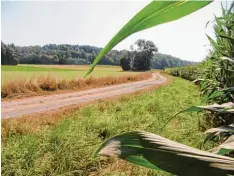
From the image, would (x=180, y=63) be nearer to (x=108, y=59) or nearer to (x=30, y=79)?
(x=108, y=59)

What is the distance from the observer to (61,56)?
178 feet

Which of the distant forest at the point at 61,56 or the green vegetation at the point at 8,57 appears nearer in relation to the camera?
the green vegetation at the point at 8,57

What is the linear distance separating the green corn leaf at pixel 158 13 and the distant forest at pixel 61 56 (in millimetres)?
33853

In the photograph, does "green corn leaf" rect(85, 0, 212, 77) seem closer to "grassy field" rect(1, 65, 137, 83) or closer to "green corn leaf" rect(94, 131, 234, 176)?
"green corn leaf" rect(94, 131, 234, 176)

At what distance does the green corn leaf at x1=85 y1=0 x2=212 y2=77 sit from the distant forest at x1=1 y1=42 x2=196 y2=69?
3385 cm

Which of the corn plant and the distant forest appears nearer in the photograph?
the corn plant

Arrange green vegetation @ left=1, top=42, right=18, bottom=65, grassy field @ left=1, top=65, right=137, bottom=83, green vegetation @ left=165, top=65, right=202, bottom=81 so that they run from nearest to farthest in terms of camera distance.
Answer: green vegetation @ left=165, top=65, right=202, bottom=81 < grassy field @ left=1, top=65, right=137, bottom=83 < green vegetation @ left=1, top=42, right=18, bottom=65

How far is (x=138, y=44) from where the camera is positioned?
60594mm

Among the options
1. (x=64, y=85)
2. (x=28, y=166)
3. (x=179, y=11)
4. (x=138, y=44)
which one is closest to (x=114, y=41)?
(x=179, y=11)

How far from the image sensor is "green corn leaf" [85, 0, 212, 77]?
0.64 feet

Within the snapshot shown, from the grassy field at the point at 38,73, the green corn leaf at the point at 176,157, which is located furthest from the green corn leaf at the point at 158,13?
the grassy field at the point at 38,73

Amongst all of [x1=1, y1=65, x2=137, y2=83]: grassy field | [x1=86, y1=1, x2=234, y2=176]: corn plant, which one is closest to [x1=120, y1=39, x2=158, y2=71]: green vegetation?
[x1=1, y1=65, x2=137, y2=83]: grassy field

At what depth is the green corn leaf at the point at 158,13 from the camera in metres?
0.19

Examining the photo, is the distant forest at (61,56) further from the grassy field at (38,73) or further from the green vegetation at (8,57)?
the grassy field at (38,73)
